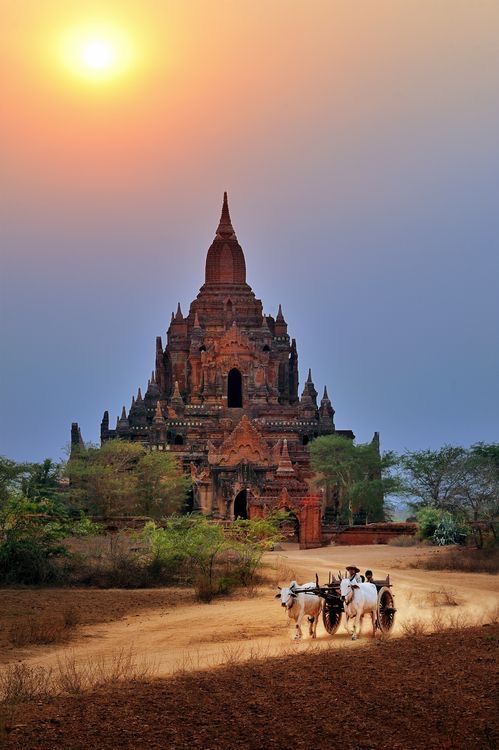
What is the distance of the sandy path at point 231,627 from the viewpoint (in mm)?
14305

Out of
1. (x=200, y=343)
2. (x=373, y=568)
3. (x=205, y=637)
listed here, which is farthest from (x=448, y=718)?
(x=200, y=343)

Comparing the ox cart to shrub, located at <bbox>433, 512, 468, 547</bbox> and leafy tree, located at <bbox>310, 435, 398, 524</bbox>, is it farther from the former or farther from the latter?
leafy tree, located at <bbox>310, 435, 398, 524</bbox>

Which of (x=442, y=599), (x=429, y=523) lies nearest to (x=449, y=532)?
(x=429, y=523)

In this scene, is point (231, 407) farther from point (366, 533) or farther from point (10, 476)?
point (10, 476)

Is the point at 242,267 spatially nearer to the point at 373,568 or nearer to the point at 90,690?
the point at 373,568

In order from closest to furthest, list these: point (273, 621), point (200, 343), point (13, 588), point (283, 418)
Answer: point (273, 621) < point (13, 588) < point (283, 418) < point (200, 343)

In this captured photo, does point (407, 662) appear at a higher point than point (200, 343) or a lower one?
lower

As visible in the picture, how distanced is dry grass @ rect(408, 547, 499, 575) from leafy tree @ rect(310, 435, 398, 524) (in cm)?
1566

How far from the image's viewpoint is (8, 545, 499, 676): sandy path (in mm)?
14305

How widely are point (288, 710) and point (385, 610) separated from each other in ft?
18.1

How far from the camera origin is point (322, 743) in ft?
32.9

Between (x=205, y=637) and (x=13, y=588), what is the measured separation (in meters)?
6.99

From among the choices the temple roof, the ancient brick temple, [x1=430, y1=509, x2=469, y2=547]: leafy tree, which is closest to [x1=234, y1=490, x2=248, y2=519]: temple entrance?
the ancient brick temple

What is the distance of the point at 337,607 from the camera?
15.9 meters
